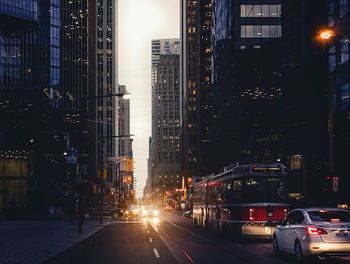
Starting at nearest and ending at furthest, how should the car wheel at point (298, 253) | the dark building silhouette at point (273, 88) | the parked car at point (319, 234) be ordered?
the parked car at point (319, 234) → the car wheel at point (298, 253) → the dark building silhouette at point (273, 88)

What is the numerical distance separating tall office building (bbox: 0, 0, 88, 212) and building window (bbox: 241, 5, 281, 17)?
31233 mm

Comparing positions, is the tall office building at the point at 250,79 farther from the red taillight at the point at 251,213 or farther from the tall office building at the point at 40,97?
the red taillight at the point at 251,213

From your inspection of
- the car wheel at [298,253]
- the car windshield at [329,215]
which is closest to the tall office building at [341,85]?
the car windshield at [329,215]

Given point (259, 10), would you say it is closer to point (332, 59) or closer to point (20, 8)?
point (20, 8)

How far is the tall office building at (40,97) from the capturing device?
3393 inches

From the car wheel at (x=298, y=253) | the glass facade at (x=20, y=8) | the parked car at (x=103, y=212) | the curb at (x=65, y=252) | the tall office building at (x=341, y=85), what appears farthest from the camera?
the glass facade at (x=20, y=8)

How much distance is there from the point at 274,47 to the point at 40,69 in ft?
135

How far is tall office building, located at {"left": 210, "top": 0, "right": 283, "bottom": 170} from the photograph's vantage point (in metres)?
90.4

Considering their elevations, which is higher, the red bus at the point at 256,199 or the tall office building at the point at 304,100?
the tall office building at the point at 304,100

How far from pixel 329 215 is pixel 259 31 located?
83220mm

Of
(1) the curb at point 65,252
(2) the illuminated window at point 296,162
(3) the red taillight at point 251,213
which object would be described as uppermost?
(2) the illuminated window at point 296,162

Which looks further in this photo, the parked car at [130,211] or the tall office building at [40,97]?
the tall office building at [40,97]

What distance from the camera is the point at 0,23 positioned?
9006 cm

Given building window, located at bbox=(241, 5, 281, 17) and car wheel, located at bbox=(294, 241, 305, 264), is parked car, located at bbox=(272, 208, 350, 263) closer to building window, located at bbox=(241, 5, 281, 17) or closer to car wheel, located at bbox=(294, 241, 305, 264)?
car wheel, located at bbox=(294, 241, 305, 264)
